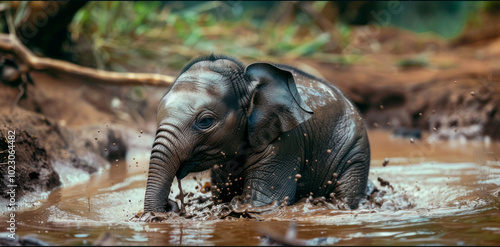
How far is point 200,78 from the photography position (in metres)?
5.96

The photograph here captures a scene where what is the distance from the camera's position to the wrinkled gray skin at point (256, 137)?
5684 mm

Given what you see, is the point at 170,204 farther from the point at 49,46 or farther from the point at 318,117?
the point at 49,46

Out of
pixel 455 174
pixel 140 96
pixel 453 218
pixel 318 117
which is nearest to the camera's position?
pixel 453 218

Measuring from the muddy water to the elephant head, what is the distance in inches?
18.2

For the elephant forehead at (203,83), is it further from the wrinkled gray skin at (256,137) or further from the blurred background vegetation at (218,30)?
the blurred background vegetation at (218,30)

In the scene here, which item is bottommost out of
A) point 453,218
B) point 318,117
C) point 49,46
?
point 453,218

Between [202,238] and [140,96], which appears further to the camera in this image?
[140,96]

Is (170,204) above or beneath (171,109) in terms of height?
beneath

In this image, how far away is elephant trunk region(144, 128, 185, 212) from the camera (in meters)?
5.51

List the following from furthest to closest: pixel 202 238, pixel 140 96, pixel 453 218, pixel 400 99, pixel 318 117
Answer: pixel 400 99 → pixel 140 96 → pixel 318 117 → pixel 453 218 → pixel 202 238

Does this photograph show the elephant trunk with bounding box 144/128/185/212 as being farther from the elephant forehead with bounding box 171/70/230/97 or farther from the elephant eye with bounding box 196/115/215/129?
the elephant forehead with bounding box 171/70/230/97

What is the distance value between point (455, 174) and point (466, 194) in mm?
1659

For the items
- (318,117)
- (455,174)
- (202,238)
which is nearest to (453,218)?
(318,117)

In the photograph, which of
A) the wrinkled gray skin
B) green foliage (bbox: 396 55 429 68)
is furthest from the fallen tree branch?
green foliage (bbox: 396 55 429 68)
